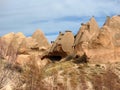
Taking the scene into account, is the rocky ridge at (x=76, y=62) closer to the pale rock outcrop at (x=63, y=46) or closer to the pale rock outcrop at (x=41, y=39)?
the pale rock outcrop at (x=63, y=46)

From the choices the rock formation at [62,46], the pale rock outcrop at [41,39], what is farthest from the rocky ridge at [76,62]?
the pale rock outcrop at [41,39]

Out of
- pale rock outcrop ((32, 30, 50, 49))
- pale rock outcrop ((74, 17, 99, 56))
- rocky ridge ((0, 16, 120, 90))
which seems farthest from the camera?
pale rock outcrop ((32, 30, 50, 49))

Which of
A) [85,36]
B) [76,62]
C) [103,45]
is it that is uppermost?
[85,36]

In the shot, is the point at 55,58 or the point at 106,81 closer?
the point at 106,81

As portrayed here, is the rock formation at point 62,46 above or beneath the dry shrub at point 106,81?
above

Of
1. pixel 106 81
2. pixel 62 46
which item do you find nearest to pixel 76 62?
pixel 62 46

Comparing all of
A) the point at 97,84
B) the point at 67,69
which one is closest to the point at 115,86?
the point at 97,84

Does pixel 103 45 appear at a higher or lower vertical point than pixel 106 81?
higher

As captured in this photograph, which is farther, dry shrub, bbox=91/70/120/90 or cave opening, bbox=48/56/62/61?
cave opening, bbox=48/56/62/61

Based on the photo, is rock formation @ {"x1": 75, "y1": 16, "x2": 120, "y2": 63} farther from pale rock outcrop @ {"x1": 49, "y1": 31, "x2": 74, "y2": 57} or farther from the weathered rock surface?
the weathered rock surface

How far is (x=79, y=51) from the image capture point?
54000 mm

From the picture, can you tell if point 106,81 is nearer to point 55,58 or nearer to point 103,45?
point 103,45

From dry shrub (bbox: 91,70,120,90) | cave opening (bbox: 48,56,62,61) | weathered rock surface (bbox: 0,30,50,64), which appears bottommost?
dry shrub (bbox: 91,70,120,90)

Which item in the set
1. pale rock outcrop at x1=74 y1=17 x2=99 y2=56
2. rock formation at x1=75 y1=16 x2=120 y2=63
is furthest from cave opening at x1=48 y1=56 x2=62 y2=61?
rock formation at x1=75 y1=16 x2=120 y2=63
